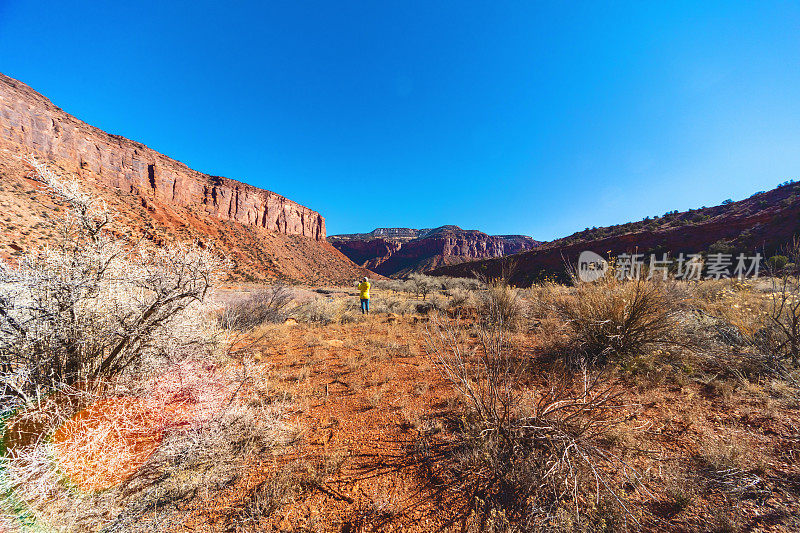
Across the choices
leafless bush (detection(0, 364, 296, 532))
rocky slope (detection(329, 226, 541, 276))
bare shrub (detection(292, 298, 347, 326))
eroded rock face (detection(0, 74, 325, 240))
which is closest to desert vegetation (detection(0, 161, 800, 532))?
leafless bush (detection(0, 364, 296, 532))

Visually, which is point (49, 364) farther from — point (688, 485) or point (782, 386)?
point (782, 386)

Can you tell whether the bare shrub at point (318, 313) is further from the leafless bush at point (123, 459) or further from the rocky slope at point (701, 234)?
the rocky slope at point (701, 234)

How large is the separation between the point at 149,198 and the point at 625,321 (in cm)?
5355

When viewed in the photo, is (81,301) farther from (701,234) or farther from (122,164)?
(122,164)

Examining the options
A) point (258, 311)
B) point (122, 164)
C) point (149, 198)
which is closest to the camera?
point (258, 311)

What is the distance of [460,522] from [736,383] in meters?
3.68

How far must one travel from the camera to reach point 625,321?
3.54 m

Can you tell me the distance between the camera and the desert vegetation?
1.59m

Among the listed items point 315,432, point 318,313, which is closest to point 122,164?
point 318,313

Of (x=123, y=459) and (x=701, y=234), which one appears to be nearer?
(x=123, y=459)

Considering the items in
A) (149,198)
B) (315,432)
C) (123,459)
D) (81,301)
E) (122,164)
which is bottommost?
(315,432)

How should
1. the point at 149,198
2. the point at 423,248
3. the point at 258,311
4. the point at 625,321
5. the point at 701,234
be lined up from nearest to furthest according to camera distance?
1. the point at 625,321
2. the point at 258,311
3. the point at 701,234
4. the point at 149,198
5. the point at 423,248

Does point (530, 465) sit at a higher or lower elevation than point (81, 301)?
lower

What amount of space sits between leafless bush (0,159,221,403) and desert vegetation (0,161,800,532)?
0.06ft
